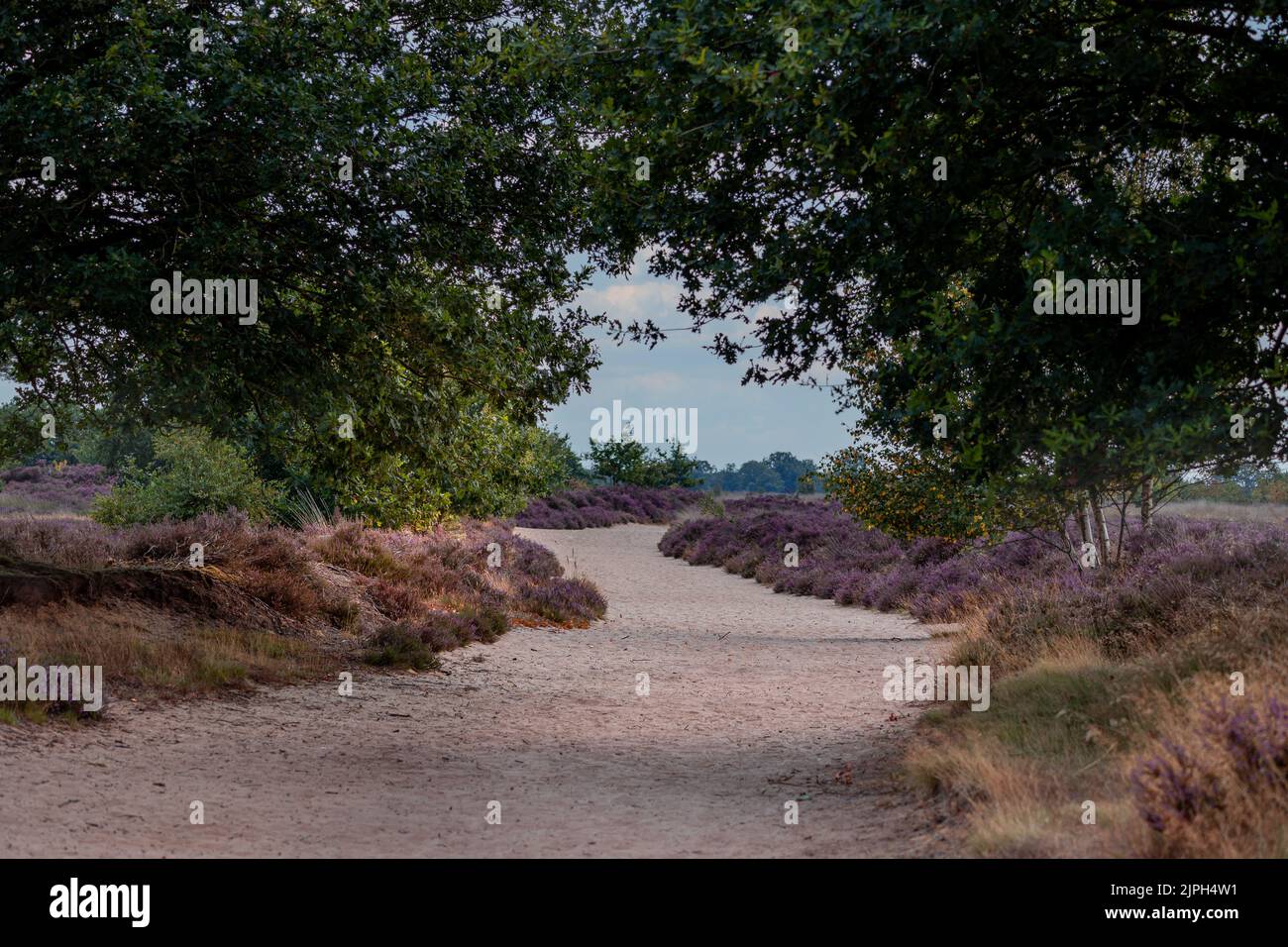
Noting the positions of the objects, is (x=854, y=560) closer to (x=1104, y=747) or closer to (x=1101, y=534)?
(x=1101, y=534)

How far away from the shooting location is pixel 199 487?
25.9 metres

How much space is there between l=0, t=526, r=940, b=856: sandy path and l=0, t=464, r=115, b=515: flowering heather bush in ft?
116

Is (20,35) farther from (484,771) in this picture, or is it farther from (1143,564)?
(1143,564)

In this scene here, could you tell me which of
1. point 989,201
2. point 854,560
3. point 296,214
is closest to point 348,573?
point 296,214

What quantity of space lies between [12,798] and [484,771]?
376 cm

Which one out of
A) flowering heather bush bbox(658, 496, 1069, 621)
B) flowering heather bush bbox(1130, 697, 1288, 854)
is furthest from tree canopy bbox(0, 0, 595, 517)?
flowering heather bush bbox(658, 496, 1069, 621)

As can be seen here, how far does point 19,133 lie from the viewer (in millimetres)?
10508

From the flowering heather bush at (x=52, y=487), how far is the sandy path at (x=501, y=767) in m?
35.2

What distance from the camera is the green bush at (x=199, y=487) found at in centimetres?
2559

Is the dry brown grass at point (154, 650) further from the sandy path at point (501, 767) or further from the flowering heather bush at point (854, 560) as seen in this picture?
the flowering heather bush at point (854, 560)

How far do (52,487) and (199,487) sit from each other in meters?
35.5

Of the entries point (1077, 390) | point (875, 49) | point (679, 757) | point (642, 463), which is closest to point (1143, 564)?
point (1077, 390)

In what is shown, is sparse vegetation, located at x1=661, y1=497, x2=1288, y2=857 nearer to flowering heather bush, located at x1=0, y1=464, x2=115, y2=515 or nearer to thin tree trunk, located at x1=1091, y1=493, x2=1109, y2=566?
thin tree trunk, located at x1=1091, y1=493, x2=1109, y2=566
